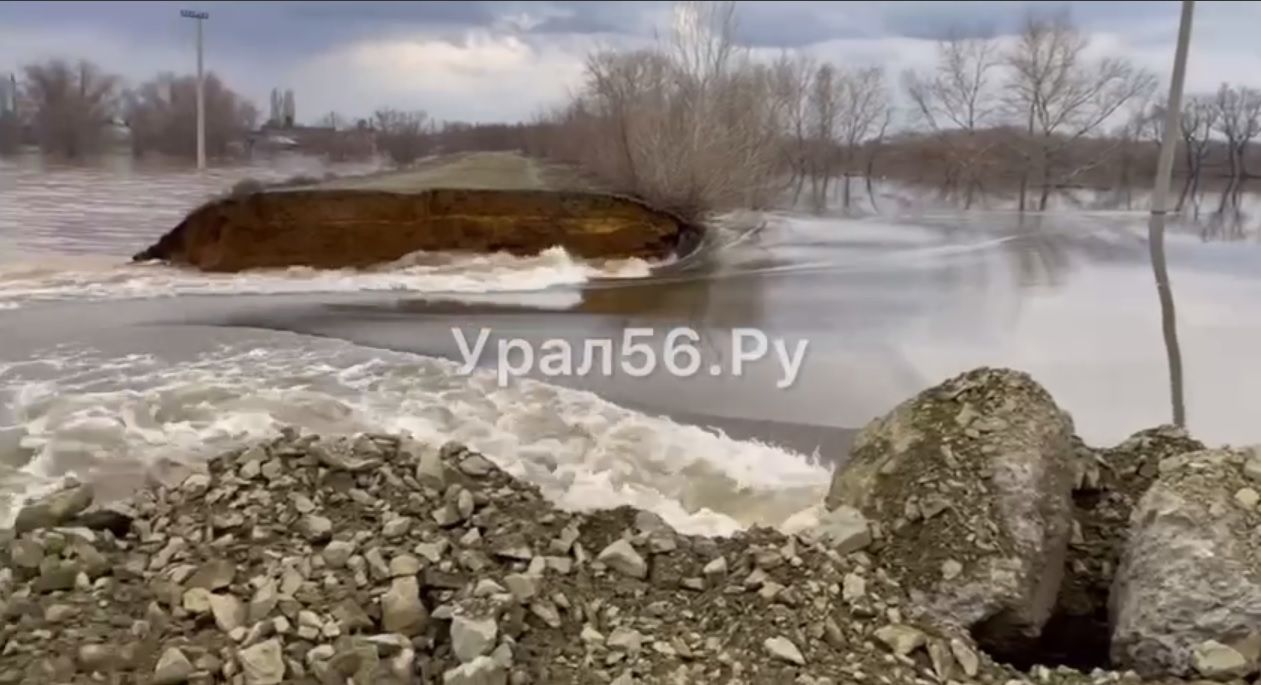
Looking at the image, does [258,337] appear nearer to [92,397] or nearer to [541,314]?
[92,397]

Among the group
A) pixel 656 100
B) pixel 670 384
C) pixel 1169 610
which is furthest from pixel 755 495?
pixel 656 100

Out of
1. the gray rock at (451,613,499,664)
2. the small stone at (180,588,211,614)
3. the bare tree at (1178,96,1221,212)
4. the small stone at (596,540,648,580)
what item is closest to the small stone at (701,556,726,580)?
the small stone at (596,540,648,580)

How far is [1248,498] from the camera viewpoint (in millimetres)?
2352

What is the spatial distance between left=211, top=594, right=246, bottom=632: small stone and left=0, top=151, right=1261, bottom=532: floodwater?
1107 mm

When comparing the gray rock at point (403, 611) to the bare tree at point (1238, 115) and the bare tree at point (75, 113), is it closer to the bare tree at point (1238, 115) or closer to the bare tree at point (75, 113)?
the bare tree at point (75, 113)

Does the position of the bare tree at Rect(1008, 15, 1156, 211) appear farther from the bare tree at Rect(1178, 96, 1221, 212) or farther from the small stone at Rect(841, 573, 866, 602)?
the small stone at Rect(841, 573, 866, 602)

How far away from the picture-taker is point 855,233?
727 cm

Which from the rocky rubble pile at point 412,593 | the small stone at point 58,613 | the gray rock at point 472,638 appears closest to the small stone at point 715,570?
the rocky rubble pile at point 412,593

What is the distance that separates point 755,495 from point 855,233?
4.44 meters

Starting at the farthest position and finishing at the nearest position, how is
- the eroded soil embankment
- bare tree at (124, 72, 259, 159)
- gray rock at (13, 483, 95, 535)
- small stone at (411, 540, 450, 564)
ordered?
the eroded soil embankment
bare tree at (124, 72, 259, 159)
gray rock at (13, 483, 95, 535)
small stone at (411, 540, 450, 564)

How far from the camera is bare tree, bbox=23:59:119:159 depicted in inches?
150

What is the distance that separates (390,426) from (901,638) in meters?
2.02

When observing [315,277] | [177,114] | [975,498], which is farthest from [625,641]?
[315,277]

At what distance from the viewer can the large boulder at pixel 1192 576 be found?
7.13ft
